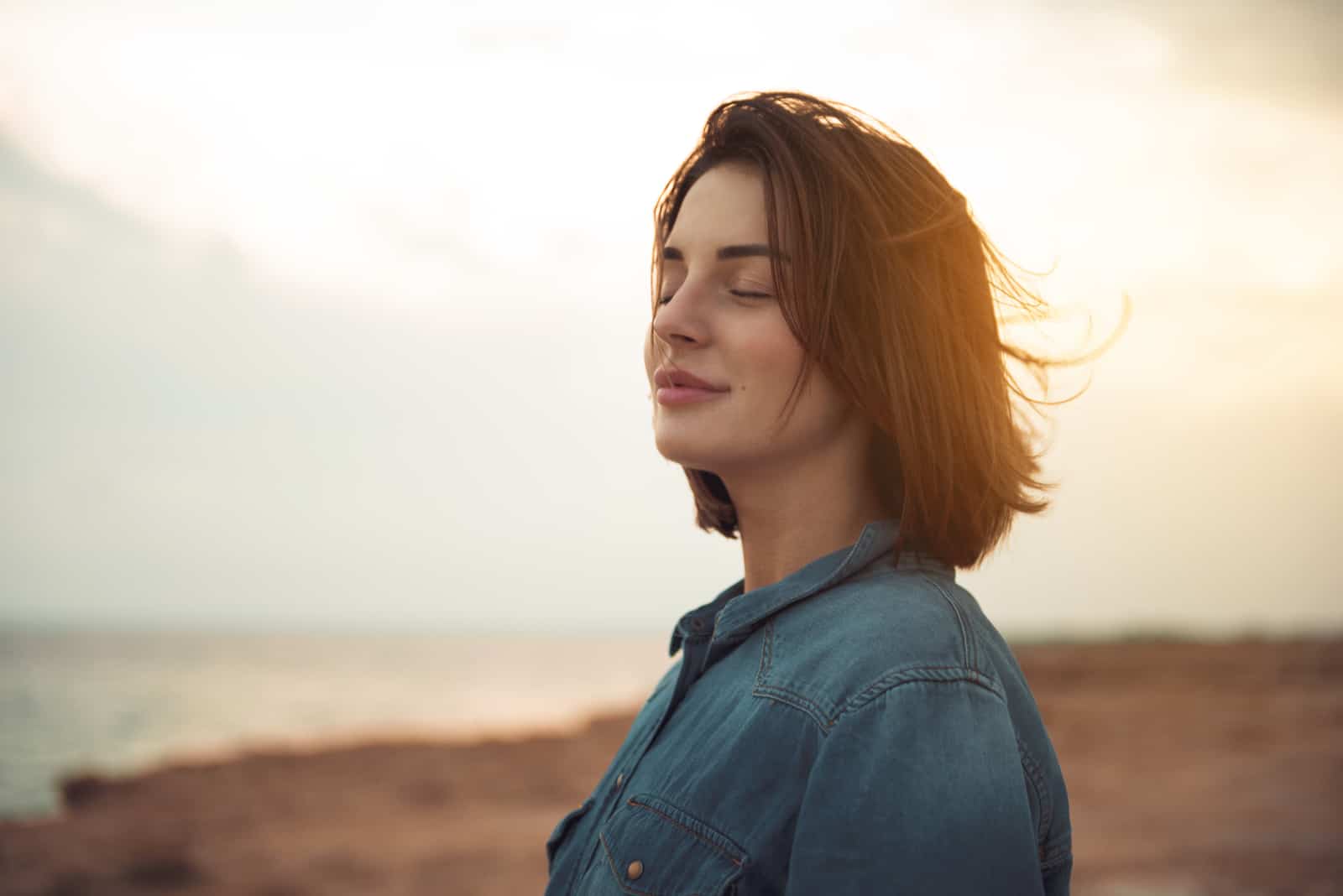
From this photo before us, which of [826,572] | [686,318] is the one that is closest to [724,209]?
[686,318]

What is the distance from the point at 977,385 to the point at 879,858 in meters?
0.87

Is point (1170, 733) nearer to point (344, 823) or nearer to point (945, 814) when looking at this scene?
point (344, 823)

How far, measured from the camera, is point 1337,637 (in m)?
18.9

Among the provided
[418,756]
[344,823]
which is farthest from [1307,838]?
[418,756]

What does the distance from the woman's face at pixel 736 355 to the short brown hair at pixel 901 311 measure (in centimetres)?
4

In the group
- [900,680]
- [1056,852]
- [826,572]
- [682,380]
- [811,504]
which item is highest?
[682,380]

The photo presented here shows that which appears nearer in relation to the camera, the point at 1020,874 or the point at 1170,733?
the point at 1020,874

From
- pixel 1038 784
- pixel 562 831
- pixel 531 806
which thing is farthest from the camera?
pixel 531 806

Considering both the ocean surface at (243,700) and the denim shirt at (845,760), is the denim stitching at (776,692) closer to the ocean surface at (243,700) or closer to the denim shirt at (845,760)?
the denim shirt at (845,760)

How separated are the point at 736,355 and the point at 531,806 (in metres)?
10.5

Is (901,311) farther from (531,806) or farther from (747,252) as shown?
(531,806)

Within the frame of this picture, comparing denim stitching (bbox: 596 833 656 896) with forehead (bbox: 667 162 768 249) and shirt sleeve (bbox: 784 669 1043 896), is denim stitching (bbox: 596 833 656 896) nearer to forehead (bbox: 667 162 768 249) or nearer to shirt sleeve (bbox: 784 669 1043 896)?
shirt sleeve (bbox: 784 669 1043 896)

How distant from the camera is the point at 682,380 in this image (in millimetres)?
1803

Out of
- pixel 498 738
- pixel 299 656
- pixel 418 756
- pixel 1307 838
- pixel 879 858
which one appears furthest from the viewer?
pixel 299 656
